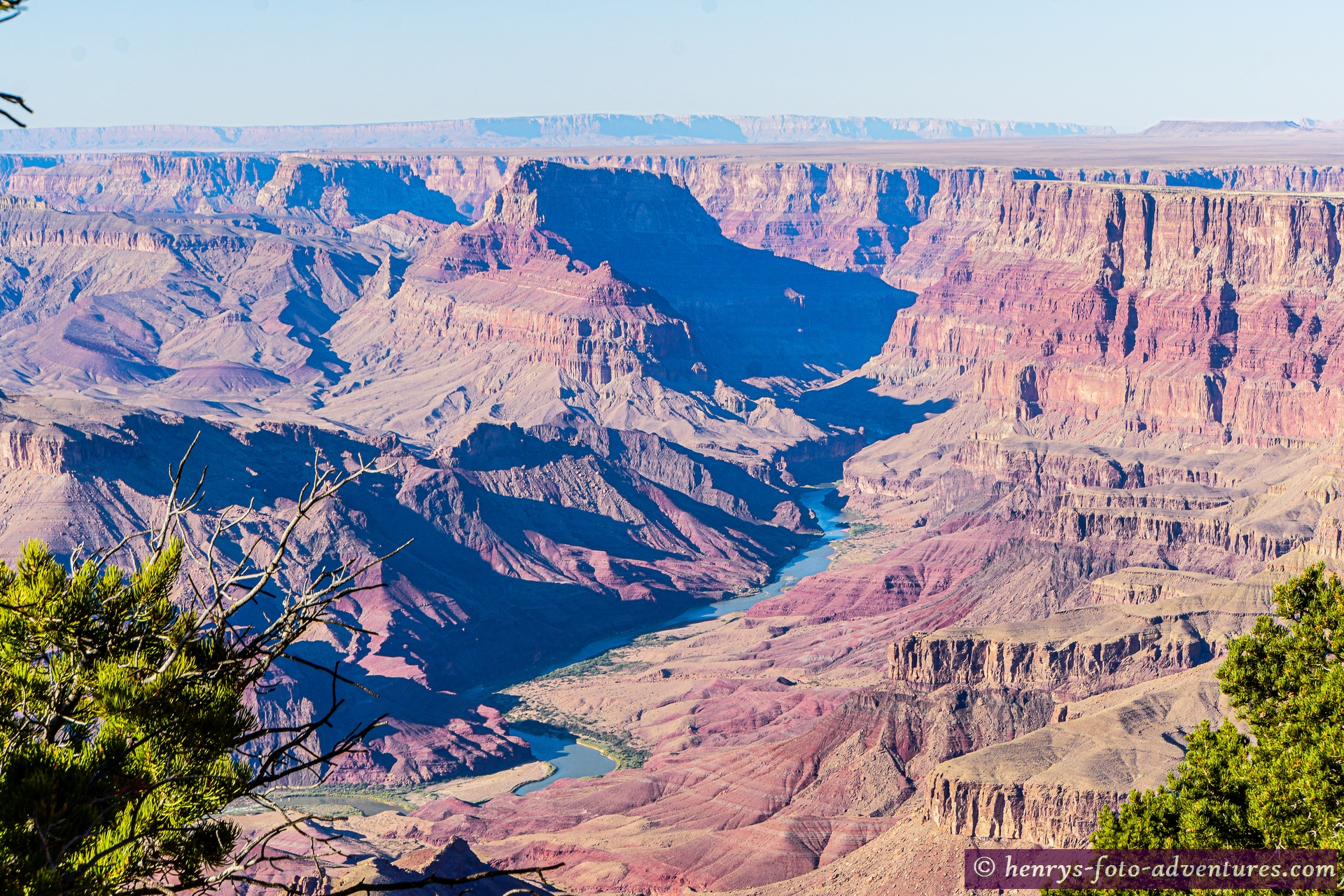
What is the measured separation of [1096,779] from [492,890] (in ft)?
80.3

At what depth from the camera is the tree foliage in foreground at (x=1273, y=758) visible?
27.9m

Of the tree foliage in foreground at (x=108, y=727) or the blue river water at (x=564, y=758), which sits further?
the blue river water at (x=564, y=758)

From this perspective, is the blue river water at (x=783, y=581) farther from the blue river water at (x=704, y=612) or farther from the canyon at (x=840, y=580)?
the canyon at (x=840, y=580)

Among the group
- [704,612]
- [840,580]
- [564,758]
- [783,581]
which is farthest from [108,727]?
[783,581]

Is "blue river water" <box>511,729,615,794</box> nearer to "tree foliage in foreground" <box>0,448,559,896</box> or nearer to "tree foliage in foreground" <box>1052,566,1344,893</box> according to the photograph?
"tree foliage in foreground" <box>1052,566,1344,893</box>

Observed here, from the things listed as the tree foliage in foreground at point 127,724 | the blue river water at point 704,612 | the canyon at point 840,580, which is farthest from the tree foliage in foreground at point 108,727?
the blue river water at point 704,612

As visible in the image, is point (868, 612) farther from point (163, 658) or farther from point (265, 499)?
point (163, 658)

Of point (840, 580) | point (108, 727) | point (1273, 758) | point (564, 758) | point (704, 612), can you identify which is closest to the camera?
point (108, 727)

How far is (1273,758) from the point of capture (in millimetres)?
29469

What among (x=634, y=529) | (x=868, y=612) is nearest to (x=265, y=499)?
(x=634, y=529)

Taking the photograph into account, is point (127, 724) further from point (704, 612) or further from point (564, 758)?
point (704, 612)

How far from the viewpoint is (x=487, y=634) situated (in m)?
Result: 127

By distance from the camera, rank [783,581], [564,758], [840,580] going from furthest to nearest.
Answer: [783,581], [840,580], [564,758]

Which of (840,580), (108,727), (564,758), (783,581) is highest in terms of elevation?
(108,727)
